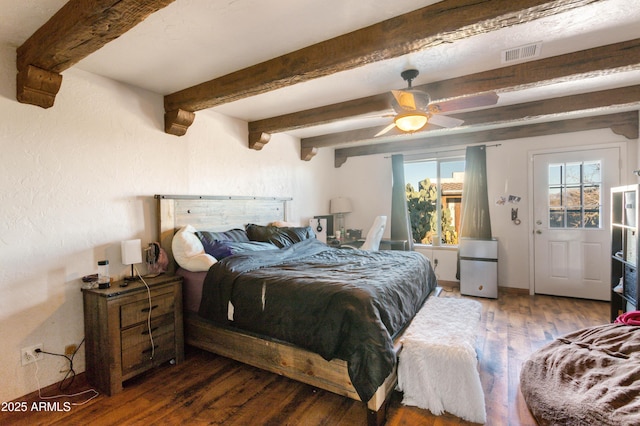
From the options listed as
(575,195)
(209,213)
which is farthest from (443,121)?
(575,195)

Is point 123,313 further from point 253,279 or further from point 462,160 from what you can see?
point 462,160

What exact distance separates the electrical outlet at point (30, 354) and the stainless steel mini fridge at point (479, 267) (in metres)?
4.66

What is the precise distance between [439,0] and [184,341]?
3.13 meters

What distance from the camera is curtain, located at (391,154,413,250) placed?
524 cm

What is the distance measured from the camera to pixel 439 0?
1670 millimetres

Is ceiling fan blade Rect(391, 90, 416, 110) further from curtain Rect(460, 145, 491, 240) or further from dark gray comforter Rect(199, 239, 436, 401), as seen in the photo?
curtain Rect(460, 145, 491, 240)

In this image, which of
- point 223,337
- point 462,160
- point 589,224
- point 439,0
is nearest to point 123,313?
point 223,337

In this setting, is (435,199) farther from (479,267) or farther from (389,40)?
(389,40)

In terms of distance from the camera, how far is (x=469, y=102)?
269 centimetres

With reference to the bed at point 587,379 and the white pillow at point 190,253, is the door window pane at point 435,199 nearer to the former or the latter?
the bed at point 587,379

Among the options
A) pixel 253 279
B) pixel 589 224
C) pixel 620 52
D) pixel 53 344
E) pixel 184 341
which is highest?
pixel 620 52

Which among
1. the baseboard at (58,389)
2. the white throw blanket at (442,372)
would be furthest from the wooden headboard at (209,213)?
the white throw blanket at (442,372)

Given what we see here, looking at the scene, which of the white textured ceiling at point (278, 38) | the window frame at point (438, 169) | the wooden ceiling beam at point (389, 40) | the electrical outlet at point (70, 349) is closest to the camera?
the wooden ceiling beam at point (389, 40)

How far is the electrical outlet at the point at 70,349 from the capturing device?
2285 millimetres
